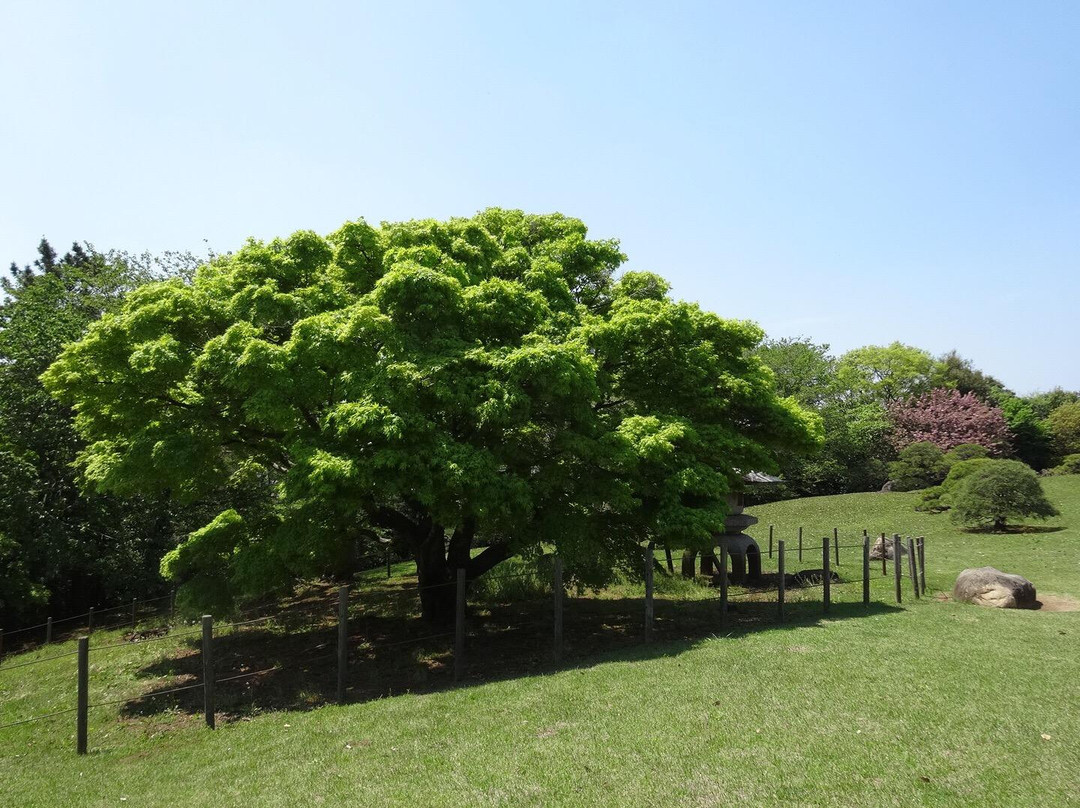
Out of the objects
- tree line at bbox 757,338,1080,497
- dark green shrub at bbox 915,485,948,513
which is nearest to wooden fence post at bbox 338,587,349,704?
dark green shrub at bbox 915,485,948,513

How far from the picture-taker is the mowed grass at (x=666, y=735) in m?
6.32

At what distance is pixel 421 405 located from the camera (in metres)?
12.0

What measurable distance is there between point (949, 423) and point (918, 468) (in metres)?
9.52

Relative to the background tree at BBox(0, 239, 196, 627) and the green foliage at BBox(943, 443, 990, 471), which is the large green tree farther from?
the green foliage at BBox(943, 443, 990, 471)

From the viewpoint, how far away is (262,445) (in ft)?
44.7

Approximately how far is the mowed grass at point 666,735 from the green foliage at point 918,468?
2960 cm

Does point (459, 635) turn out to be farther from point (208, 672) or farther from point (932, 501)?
point (932, 501)

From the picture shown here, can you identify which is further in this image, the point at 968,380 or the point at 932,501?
the point at 968,380

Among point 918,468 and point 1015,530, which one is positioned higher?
point 918,468

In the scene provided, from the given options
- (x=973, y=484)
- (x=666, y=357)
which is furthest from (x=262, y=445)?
(x=973, y=484)

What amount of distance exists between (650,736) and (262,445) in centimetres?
937

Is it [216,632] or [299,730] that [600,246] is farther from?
[216,632]

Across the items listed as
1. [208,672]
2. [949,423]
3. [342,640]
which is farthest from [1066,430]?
[208,672]

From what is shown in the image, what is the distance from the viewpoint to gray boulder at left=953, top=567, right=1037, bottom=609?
1570 cm
